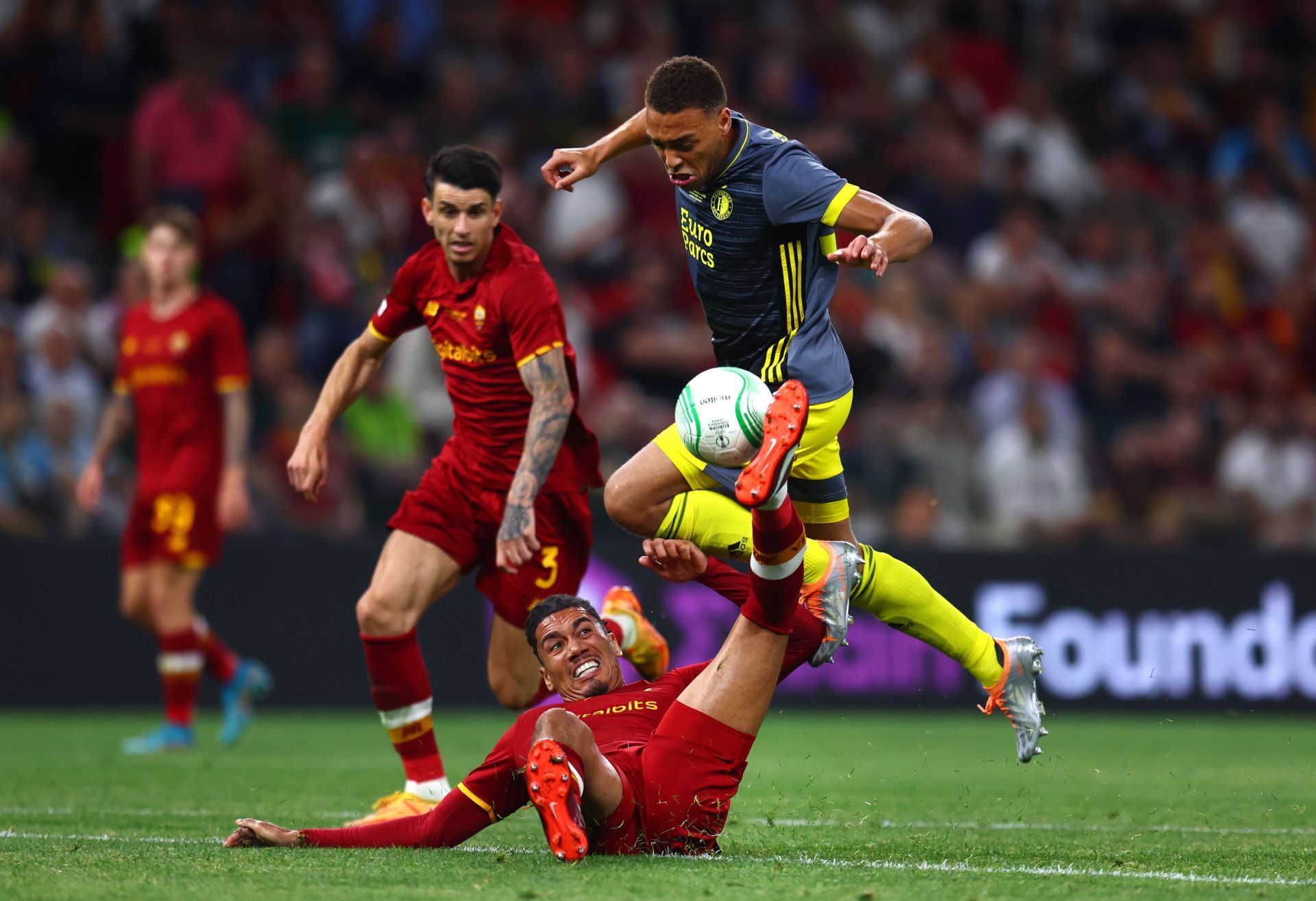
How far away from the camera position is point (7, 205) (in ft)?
38.7

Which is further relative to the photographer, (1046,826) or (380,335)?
(380,335)

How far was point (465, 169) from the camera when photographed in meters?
6.15

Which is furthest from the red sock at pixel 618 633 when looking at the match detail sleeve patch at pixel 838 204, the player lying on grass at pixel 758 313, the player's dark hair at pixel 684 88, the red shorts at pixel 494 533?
the player's dark hair at pixel 684 88

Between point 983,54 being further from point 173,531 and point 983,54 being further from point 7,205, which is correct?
point 173,531

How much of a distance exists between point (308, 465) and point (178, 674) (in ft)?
10.3

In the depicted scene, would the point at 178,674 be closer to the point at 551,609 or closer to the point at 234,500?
the point at 234,500

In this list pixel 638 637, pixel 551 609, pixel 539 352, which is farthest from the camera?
pixel 638 637

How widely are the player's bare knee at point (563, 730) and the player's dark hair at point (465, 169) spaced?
7.78 feet

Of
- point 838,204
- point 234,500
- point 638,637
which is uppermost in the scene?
point 838,204

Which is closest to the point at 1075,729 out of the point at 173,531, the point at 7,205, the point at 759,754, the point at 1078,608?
the point at 1078,608

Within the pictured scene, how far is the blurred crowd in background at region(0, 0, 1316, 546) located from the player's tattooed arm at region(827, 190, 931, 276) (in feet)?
20.4

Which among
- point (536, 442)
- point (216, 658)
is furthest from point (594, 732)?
point (216, 658)

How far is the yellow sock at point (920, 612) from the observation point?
5859 mm

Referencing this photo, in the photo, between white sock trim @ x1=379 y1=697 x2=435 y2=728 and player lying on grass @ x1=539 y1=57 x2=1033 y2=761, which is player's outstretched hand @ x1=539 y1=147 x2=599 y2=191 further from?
white sock trim @ x1=379 y1=697 x2=435 y2=728
